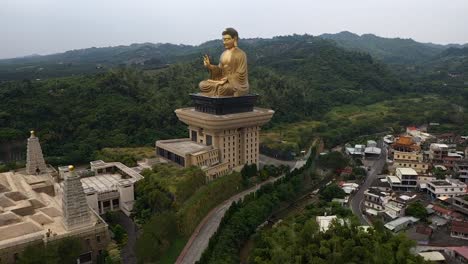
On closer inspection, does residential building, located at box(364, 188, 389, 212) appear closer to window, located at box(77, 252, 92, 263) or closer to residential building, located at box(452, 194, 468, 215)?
residential building, located at box(452, 194, 468, 215)

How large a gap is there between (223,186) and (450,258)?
1918 centimetres

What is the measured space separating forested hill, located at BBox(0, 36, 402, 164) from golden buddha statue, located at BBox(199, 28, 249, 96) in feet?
55.0

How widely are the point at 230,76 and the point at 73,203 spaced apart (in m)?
22.4

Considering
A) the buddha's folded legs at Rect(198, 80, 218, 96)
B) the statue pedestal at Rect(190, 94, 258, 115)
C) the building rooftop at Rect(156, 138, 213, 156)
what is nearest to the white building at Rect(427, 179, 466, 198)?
the statue pedestal at Rect(190, 94, 258, 115)

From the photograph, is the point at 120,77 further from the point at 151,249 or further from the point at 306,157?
the point at 151,249

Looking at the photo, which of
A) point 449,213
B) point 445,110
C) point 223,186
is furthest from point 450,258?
point 445,110

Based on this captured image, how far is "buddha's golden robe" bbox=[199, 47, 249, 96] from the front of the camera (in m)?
43.4

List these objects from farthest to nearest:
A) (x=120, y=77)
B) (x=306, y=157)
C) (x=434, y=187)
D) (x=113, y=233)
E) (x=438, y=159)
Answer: (x=120, y=77) < (x=306, y=157) < (x=438, y=159) < (x=434, y=187) < (x=113, y=233)

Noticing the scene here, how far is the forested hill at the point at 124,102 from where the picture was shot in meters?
55.2

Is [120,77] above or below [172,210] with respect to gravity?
above

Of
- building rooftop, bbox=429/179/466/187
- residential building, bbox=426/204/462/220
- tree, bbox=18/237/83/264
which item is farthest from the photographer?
building rooftop, bbox=429/179/466/187

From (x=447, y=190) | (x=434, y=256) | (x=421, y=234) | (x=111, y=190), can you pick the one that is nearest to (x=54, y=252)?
(x=111, y=190)

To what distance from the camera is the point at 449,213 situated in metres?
33.6

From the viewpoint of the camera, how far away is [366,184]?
42719 mm
